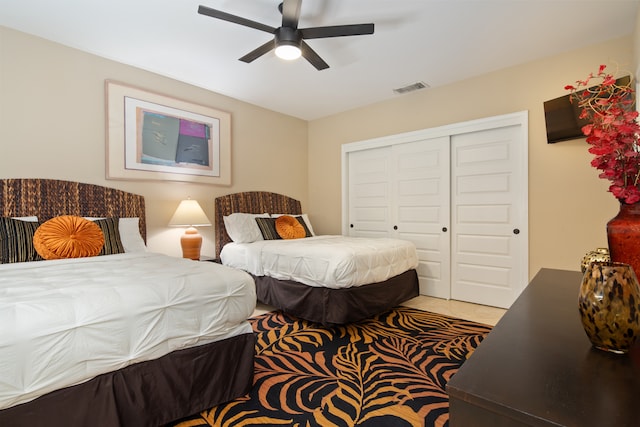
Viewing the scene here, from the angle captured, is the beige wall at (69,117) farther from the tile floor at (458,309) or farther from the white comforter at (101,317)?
the tile floor at (458,309)

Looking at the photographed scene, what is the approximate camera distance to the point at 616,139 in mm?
981

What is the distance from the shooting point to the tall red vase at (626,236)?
3.43 feet

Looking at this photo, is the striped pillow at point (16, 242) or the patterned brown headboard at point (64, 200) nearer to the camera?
the striped pillow at point (16, 242)

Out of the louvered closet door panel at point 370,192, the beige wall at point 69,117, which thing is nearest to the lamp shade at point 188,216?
the beige wall at point 69,117

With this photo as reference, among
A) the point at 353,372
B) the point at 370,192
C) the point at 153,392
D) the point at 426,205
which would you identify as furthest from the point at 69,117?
the point at 426,205

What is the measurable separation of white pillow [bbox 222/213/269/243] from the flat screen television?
10.7 feet

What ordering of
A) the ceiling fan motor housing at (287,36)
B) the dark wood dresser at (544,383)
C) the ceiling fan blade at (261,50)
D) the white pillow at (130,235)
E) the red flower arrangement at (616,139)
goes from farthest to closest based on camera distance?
the white pillow at (130,235), the ceiling fan blade at (261,50), the ceiling fan motor housing at (287,36), the red flower arrangement at (616,139), the dark wood dresser at (544,383)

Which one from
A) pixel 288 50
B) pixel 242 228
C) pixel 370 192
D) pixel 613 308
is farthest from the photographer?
pixel 370 192

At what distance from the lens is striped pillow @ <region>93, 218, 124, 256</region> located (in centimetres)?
253

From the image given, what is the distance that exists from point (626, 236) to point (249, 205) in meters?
3.80

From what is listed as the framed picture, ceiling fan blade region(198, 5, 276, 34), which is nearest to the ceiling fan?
ceiling fan blade region(198, 5, 276, 34)

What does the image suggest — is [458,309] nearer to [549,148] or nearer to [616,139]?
[549,148]

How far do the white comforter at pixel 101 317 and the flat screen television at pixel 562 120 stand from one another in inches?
123

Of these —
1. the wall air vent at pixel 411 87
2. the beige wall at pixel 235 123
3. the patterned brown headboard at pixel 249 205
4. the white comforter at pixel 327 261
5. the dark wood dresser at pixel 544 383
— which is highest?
the wall air vent at pixel 411 87
